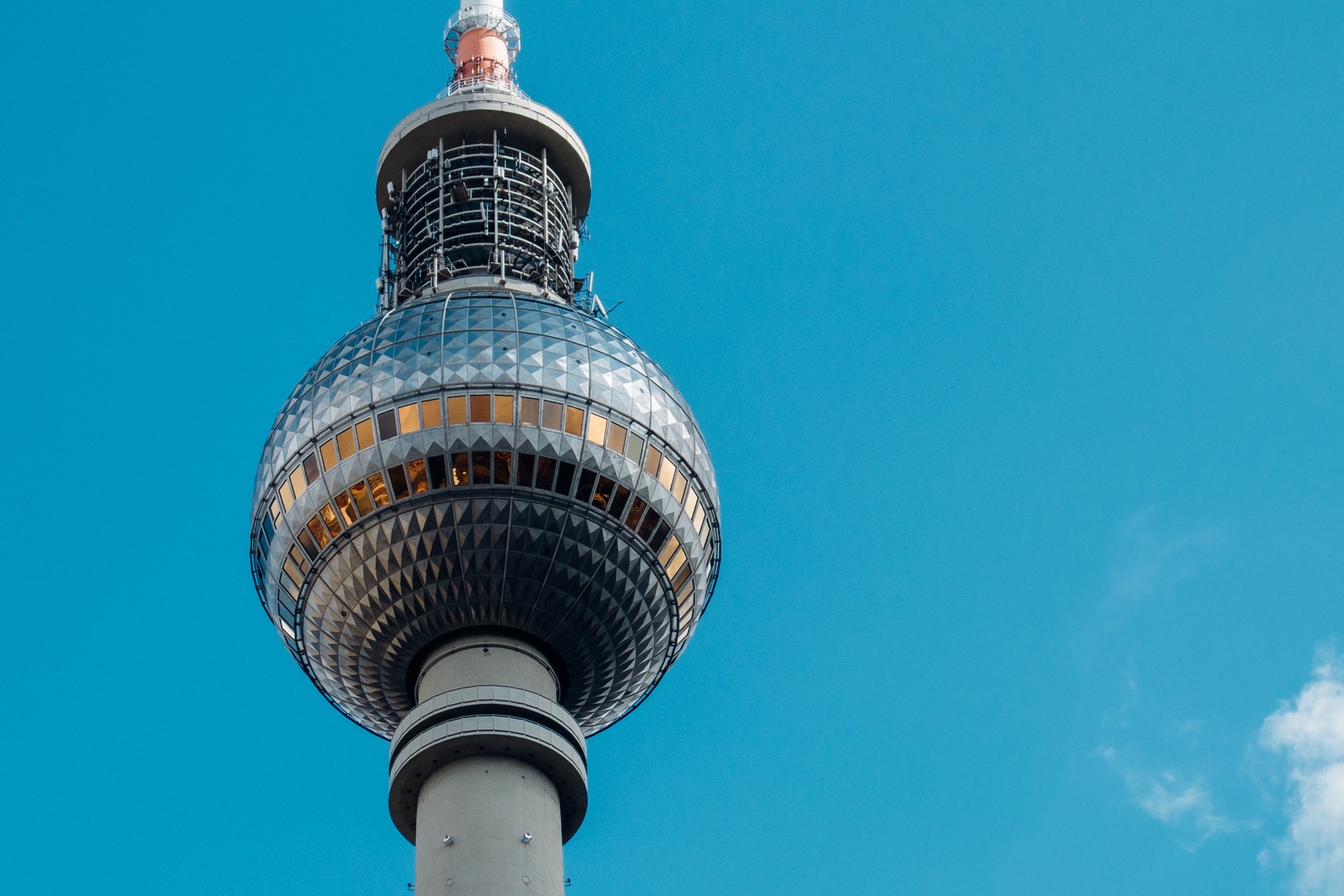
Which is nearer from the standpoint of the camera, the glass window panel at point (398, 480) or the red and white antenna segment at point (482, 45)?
the glass window panel at point (398, 480)

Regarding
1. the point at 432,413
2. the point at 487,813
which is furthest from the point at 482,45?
the point at 487,813

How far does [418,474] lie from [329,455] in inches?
134

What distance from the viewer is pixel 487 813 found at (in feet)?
180

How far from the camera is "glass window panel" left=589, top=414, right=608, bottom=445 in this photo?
58969mm

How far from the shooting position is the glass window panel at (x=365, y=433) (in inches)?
2302

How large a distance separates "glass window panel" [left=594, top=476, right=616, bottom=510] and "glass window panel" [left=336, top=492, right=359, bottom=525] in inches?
306

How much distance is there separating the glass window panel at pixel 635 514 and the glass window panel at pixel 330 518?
946 cm

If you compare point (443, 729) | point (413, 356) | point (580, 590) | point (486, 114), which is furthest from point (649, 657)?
point (486, 114)

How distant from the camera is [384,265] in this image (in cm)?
7512

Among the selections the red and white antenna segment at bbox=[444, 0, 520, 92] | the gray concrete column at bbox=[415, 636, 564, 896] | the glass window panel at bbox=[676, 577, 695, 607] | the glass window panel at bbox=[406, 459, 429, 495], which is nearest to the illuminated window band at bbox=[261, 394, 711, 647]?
the glass window panel at bbox=[406, 459, 429, 495]

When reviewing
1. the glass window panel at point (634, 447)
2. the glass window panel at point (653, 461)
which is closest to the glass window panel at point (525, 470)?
the glass window panel at point (634, 447)

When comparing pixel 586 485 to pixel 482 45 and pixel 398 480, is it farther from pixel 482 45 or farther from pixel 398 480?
pixel 482 45

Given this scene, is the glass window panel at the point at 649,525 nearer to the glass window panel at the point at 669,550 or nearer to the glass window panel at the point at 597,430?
the glass window panel at the point at 669,550

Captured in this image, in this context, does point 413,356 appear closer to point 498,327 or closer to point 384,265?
point 498,327
